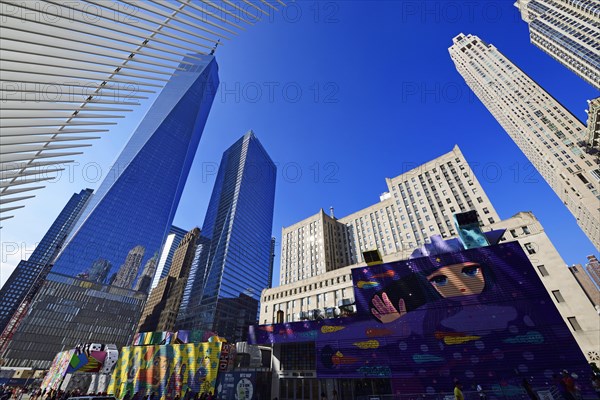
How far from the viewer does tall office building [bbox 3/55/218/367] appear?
95.0 meters

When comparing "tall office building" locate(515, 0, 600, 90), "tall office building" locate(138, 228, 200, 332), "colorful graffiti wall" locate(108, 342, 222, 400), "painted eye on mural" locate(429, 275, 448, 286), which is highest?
"tall office building" locate(515, 0, 600, 90)

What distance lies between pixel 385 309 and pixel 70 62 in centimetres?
2572

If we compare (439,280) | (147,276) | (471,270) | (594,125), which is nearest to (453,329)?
(439,280)

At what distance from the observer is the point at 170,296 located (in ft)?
449

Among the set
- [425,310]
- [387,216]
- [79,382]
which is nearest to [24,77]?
[425,310]

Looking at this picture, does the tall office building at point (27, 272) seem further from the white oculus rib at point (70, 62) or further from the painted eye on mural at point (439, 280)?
the painted eye on mural at point (439, 280)

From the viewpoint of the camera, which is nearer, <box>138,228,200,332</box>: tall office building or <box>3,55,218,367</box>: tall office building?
<box>3,55,218,367</box>: tall office building

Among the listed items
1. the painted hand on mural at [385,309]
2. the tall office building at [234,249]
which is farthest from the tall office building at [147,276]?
the painted hand on mural at [385,309]

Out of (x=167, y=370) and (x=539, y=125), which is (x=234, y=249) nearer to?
(x=167, y=370)

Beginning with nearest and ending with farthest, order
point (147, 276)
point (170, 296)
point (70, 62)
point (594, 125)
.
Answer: point (70, 62) < point (594, 125) < point (147, 276) < point (170, 296)

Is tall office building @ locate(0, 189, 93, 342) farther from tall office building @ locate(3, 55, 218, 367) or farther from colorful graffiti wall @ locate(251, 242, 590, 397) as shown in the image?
colorful graffiti wall @ locate(251, 242, 590, 397)

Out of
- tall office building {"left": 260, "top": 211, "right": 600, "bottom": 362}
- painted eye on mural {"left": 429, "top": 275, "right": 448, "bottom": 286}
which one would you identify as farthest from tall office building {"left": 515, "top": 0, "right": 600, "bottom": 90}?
painted eye on mural {"left": 429, "top": 275, "right": 448, "bottom": 286}

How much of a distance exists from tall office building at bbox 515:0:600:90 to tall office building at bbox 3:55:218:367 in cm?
10439

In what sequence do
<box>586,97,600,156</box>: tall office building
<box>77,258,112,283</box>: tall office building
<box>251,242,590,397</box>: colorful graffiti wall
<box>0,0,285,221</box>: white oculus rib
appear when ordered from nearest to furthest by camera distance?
<box>0,0,285,221</box>: white oculus rib, <box>251,242,590,397</box>: colorful graffiti wall, <box>586,97,600,156</box>: tall office building, <box>77,258,112,283</box>: tall office building
